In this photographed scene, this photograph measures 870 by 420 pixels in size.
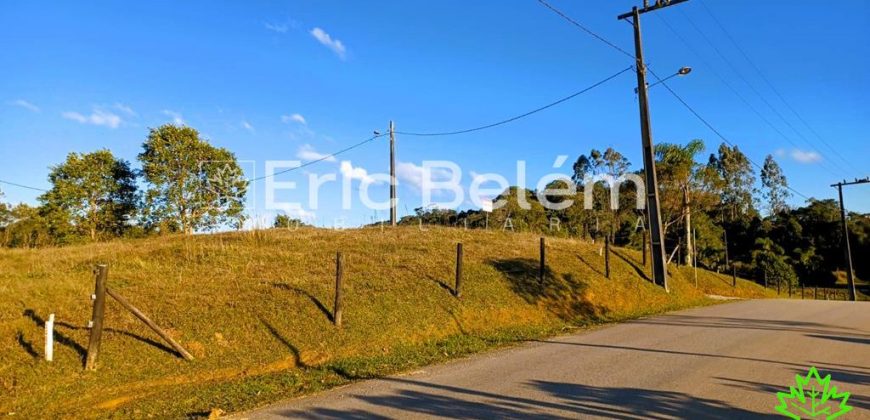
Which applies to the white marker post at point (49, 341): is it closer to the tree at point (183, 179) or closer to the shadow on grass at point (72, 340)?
the shadow on grass at point (72, 340)

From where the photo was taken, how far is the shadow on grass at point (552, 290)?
14.3m

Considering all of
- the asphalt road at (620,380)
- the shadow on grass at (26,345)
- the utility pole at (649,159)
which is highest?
the utility pole at (649,159)

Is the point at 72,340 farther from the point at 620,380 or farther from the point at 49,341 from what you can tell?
the point at 620,380

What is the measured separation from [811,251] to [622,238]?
19.1 m

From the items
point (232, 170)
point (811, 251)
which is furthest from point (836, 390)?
point (811, 251)

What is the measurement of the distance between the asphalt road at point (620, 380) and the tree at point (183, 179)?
3231 cm

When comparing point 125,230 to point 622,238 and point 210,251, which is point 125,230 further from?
point 622,238

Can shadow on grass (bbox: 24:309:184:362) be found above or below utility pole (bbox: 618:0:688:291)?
below

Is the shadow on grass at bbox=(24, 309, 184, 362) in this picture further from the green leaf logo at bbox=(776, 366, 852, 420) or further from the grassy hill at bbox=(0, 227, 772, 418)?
the green leaf logo at bbox=(776, 366, 852, 420)

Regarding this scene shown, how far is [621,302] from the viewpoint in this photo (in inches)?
639

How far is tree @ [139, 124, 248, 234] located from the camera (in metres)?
36.0

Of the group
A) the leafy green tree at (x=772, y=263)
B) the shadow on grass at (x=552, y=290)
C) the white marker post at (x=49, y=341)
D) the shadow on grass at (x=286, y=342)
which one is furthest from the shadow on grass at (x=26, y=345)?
the leafy green tree at (x=772, y=263)

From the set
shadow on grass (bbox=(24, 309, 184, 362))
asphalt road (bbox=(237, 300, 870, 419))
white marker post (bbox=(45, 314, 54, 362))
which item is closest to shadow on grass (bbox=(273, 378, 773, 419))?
asphalt road (bbox=(237, 300, 870, 419))

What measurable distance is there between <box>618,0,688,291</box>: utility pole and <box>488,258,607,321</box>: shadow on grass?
4007 millimetres
